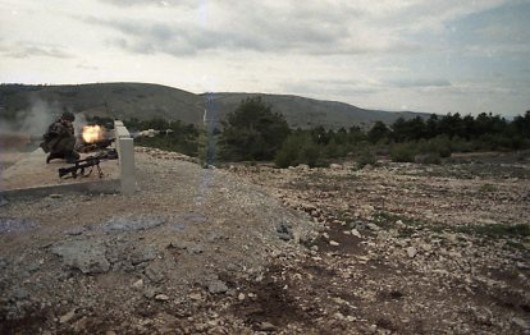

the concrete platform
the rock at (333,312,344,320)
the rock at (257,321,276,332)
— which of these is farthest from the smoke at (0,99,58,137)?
the rock at (333,312,344,320)

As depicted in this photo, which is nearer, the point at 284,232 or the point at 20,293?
the point at 20,293

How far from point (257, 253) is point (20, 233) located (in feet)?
11.4

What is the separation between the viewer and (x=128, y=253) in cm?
652

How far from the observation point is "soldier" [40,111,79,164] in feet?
36.6

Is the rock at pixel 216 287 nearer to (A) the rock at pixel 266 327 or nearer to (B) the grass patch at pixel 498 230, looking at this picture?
(A) the rock at pixel 266 327

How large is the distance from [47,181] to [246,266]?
4.86m

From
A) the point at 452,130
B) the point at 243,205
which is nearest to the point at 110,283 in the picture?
the point at 243,205

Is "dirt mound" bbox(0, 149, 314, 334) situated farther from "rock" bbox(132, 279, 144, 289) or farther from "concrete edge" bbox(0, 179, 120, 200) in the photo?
"concrete edge" bbox(0, 179, 120, 200)

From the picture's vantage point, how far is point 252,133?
28.3 metres

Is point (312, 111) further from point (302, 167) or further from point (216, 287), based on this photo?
point (216, 287)

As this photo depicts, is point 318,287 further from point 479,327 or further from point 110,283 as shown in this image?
point 110,283

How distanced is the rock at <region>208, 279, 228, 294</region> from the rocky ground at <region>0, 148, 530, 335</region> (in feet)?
0.08

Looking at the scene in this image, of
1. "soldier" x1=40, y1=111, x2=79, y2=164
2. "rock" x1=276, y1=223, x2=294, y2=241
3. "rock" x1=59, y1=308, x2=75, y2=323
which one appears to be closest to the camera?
"rock" x1=59, y1=308, x2=75, y2=323

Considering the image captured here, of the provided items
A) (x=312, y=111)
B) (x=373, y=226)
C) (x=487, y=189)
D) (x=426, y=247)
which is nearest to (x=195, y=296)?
(x=426, y=247)
